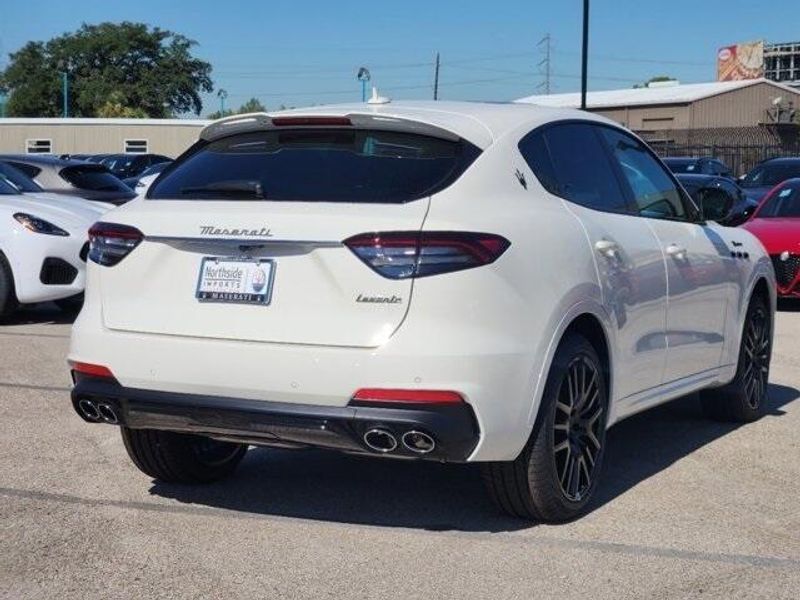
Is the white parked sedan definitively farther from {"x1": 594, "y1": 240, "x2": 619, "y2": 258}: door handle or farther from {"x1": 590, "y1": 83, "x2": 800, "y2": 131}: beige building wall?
{"x1": 590, "y1": 83, "x2": 800, "y2": 131}: beige building wall

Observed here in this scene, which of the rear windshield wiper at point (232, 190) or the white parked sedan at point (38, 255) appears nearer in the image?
the rear windshield wiper at point (232, 190)

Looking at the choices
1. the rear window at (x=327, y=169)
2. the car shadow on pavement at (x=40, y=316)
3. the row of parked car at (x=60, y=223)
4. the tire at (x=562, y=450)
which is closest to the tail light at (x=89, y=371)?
the rear window at (x=327, y=169)

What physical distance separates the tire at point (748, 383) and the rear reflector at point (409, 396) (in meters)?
3.23

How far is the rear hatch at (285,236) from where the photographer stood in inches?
173

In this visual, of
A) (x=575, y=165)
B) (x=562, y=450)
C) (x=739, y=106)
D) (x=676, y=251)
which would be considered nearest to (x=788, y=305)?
(x=676, y=251)

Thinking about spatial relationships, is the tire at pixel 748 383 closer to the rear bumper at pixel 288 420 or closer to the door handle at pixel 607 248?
the door handle at pixel 607 248

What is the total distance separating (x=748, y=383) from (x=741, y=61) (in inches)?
3813

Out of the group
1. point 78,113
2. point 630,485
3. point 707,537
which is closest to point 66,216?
point 630,485

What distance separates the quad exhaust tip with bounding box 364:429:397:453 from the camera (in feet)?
14.2

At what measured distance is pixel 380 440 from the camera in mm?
4375

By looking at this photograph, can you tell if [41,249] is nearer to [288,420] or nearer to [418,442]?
[288,420]

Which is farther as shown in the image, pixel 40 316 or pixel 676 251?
pixel 40 316

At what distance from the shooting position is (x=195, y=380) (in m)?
4.56

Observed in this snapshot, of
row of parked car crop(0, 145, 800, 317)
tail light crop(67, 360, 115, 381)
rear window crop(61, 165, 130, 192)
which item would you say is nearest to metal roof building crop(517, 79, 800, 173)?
row of parked car crop(0, 145, 800, 317)
